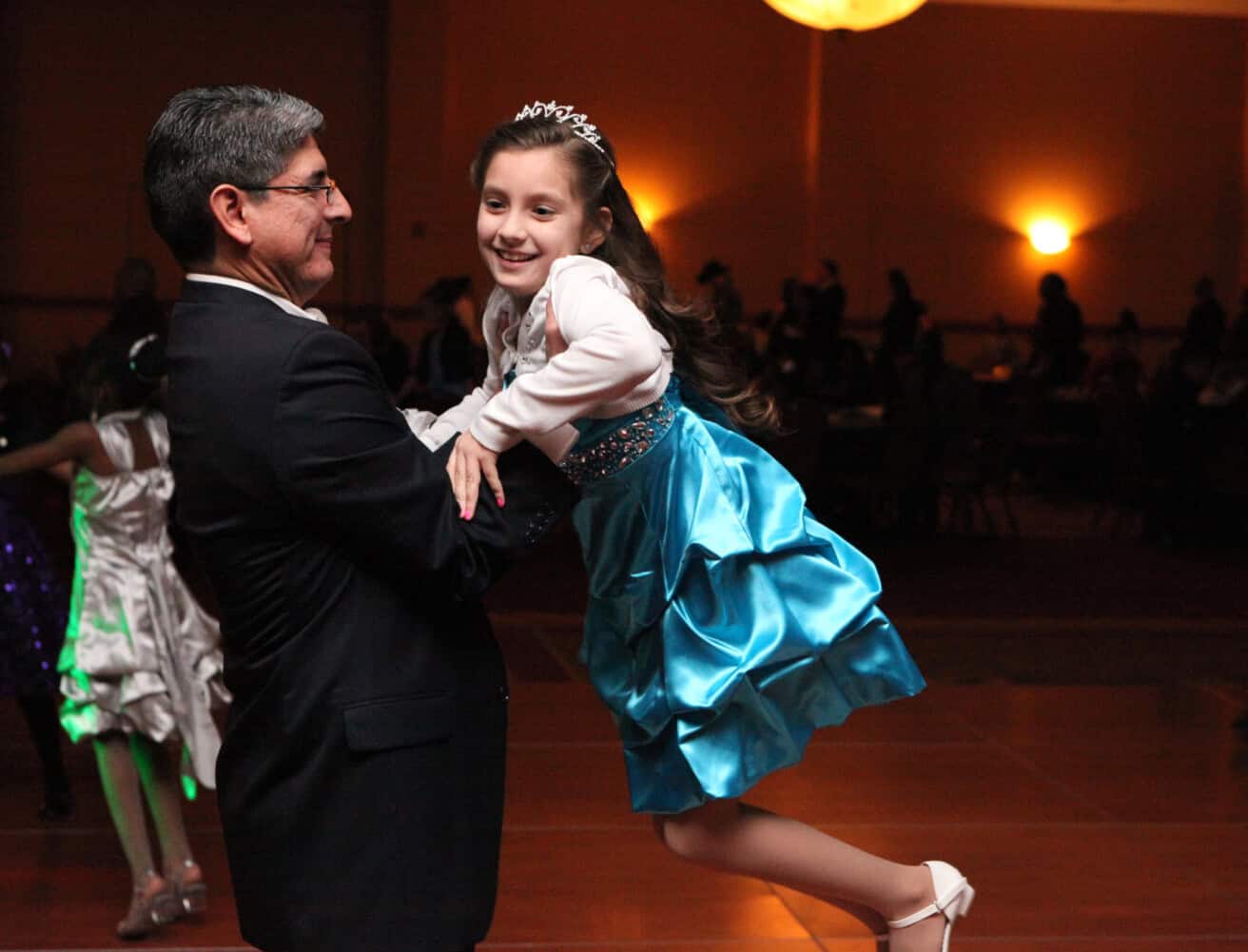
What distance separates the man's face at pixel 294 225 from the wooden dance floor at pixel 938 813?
2.08 feet

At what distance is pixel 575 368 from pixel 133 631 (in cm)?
190

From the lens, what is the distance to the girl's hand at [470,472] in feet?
5.88

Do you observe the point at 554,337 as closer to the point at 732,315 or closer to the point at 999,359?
the point at 732,315

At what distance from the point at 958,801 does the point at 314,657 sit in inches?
113

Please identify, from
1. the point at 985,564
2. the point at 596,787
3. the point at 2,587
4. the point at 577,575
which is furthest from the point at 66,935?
the point at 985,564

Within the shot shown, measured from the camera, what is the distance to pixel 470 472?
183 centimetres

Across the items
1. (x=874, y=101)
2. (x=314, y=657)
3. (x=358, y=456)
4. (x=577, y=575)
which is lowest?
(x=577, y=575)

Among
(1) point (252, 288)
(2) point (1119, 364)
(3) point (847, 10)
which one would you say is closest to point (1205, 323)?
(2) point (1119, 364)

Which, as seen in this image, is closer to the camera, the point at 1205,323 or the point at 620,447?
the point at 620,447

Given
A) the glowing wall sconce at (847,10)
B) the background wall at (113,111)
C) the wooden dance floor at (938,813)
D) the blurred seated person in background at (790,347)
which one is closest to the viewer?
the wooden dance floor at (938,813)

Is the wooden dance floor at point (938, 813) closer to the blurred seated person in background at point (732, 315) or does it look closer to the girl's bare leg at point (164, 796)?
the girl's bare leg at point (164, 796)

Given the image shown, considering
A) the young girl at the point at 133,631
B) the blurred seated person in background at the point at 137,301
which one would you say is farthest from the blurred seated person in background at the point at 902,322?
the young girl at the point at 133,631

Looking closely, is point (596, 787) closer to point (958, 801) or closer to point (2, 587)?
point (958, 801)

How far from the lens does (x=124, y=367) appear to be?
367 cm
